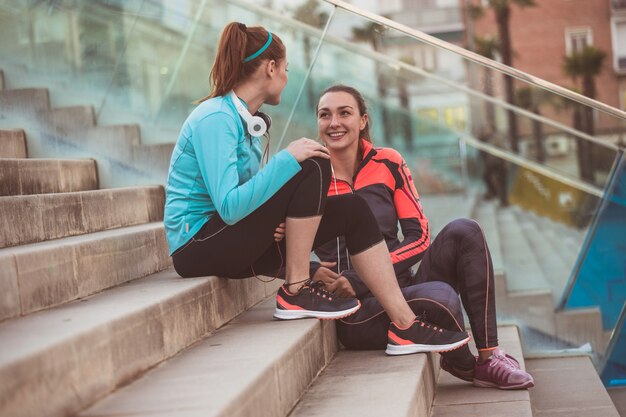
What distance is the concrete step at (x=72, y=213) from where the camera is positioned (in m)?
3.37

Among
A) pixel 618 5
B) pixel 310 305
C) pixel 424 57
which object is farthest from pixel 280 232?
pixel 618 5

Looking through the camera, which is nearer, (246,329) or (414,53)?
(246,329)

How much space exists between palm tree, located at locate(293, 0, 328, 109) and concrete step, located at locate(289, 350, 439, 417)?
205 cm

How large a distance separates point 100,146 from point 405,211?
7.01 ft

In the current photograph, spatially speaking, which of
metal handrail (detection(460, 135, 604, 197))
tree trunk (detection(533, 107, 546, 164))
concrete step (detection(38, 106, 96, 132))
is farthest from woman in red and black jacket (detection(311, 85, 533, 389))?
tree trunk (detection(533, 107, 546, 164))

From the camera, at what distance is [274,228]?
3447mm

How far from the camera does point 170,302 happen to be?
298 centimetres

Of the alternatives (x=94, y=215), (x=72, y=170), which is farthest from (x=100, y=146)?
(x=94, y=215)

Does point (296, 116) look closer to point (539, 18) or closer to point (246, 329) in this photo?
point (246, 329)

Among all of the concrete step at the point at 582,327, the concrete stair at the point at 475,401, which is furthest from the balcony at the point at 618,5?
the concrete stair at the point at 475,401

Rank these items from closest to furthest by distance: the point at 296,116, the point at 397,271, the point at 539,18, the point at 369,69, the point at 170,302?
1. the point at 170,302
2. the point at 397,271
3. the point at 296,116
4. the point at 369,69
5. the point at 539,18

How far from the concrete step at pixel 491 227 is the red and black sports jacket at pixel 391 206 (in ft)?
6.81

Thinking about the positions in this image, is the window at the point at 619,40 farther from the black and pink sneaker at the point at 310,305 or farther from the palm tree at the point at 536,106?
the black and pink sneaker at the point at 310,305

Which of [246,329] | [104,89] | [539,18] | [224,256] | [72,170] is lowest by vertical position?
[246,329]
